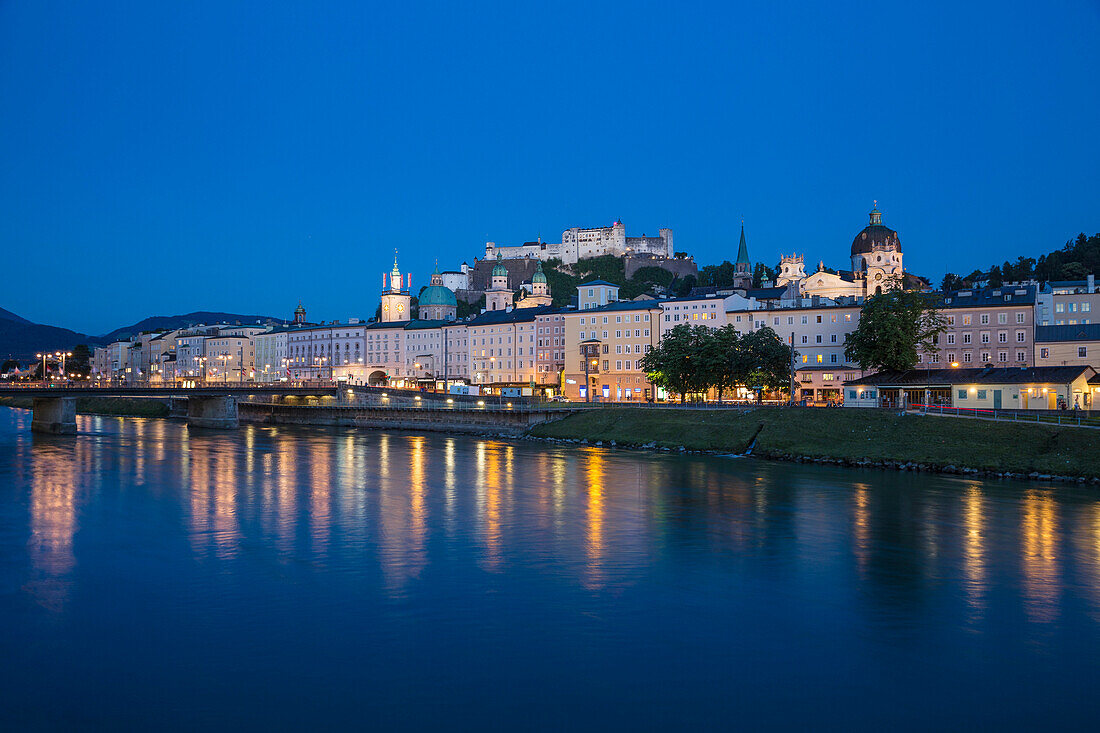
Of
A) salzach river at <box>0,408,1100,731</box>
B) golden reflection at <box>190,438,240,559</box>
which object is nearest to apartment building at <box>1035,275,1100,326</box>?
salzach river at <box>0,408,1100,731</box>

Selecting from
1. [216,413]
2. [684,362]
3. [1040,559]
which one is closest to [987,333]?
[684,362]

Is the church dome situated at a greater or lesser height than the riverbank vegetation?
greater

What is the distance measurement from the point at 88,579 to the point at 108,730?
10.1 meters

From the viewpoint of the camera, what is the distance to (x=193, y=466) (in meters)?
49.1

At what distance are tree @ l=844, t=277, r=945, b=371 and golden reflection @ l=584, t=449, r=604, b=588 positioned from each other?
24737mm

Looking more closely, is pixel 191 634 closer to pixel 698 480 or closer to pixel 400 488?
pixel 400 488

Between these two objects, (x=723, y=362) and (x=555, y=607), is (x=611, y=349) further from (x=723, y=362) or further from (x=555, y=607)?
(x=555, y=607)

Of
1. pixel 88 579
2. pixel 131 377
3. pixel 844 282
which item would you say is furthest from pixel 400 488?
pixel 131 377

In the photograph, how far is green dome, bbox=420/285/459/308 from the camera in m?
150

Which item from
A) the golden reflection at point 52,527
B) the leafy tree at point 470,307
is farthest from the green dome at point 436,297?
the golden reflection at point 52,527

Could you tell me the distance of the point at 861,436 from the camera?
48281 mm

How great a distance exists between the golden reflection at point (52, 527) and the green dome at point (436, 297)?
100334 mm

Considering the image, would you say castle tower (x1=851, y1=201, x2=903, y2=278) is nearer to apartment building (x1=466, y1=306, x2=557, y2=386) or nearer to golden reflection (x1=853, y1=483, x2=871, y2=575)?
apartment building (x1=466, y1=306, x2=557, y2=386)

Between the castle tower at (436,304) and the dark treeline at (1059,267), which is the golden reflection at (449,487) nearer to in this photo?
the dark treeline at (1059,267)
